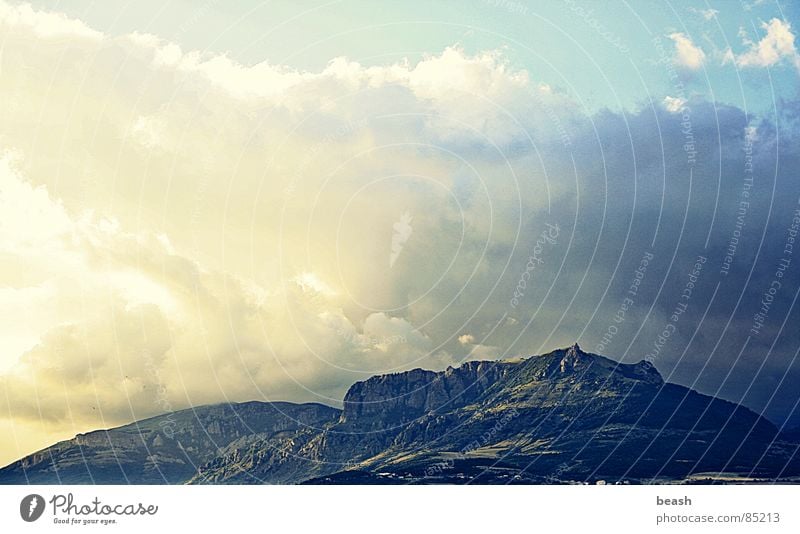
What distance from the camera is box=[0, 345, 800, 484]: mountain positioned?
2250 inches

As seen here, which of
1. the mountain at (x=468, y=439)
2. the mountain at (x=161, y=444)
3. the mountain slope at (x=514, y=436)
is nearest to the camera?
the mountain at (x=161, y=444)

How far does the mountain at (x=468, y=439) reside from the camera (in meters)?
57.2

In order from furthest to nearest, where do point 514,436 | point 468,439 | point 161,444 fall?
point 514,436, point 468,439, point 161,444

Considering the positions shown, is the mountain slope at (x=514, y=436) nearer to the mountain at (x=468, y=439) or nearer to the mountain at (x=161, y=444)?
the mountain at (x=468, y=439)

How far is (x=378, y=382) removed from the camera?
6122 cm

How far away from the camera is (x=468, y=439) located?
77438mm

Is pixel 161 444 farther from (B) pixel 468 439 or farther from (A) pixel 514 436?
(A) pixel 514 436

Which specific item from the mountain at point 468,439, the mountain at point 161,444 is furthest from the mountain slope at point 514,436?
the mountain at point 161,444

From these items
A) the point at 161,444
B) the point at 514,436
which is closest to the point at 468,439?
the point at 514,436

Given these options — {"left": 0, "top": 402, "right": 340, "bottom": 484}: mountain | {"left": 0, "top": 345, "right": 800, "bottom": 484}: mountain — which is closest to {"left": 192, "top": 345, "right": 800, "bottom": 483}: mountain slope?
{"left": 0, "top": 345, "right": 800, "bottom": 484}: mountain

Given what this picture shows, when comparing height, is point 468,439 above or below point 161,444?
above

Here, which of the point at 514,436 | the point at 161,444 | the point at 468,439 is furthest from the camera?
the point at 514,436
